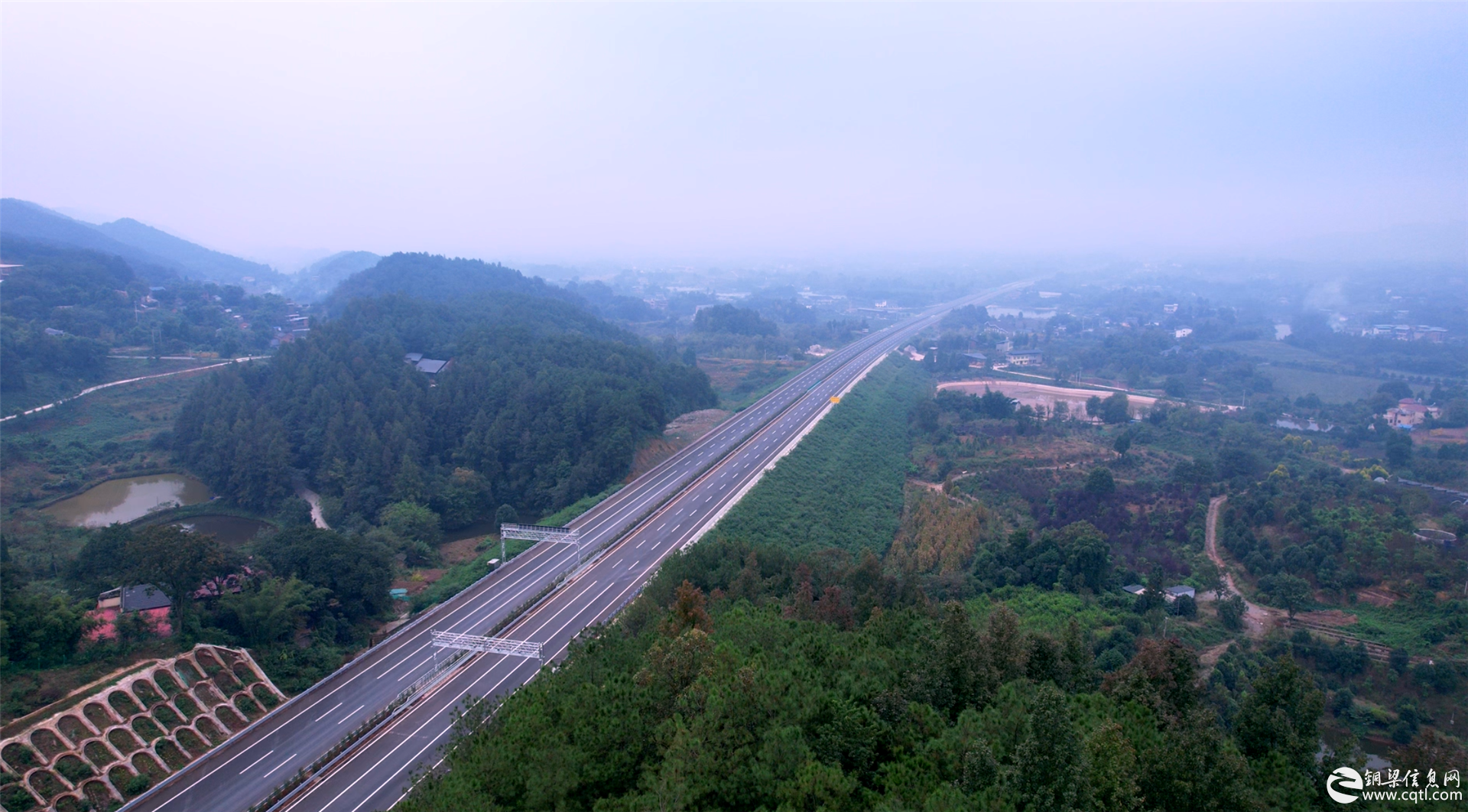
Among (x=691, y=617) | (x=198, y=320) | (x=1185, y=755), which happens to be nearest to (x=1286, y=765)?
(x=1185, y=755)

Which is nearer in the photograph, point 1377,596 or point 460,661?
point 460,661

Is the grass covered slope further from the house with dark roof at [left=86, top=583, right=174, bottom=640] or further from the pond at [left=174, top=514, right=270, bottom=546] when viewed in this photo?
the pond at [left=174, top=514, right=270, bottom=546]

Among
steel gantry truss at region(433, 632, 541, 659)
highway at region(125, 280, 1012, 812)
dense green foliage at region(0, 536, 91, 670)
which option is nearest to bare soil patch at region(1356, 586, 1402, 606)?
highway at region(125, 280, 1012, 812)

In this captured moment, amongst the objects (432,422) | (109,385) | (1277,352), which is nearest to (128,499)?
(432,422)

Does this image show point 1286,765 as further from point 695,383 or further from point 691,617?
point 695,383

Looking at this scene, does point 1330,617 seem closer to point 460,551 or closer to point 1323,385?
point 460,551

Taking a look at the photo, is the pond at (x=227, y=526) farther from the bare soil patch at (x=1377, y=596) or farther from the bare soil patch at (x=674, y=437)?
the bare soil patch at (x=1377, y=596)
